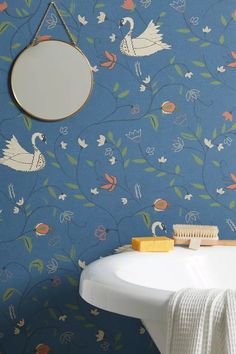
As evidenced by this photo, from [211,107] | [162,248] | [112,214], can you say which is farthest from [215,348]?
[211,107]

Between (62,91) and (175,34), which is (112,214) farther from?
(175,34)

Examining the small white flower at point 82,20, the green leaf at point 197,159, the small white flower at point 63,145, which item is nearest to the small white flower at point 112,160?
the small white flower at point 63,145

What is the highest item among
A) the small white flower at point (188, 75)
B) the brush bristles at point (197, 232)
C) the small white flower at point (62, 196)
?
the small white flower at point (188, 75)

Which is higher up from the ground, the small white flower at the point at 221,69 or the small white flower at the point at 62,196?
the small white flower at the point at 221,69

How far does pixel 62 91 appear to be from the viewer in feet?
8.57

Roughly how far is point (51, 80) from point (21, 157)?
0.34 meters

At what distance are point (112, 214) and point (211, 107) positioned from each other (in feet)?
2.03

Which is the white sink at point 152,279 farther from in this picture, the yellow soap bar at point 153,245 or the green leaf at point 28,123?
the green leaf at point 28,123

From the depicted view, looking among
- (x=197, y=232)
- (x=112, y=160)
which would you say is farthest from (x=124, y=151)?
(x=197, y=232)

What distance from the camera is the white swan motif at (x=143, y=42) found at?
2631 millimetres

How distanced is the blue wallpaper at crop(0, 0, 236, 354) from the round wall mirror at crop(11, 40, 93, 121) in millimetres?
40

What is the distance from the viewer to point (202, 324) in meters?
1.56

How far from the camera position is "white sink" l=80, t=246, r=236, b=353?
5.35 ft

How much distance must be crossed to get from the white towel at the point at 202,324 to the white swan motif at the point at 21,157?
119cm
